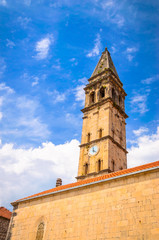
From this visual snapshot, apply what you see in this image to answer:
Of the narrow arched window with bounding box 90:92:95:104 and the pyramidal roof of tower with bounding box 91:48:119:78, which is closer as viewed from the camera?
the narrow arched window with bounding box 90:92:95:104

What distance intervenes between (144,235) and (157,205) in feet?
5.82

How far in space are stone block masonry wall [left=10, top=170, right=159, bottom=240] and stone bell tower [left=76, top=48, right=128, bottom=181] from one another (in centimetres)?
1137

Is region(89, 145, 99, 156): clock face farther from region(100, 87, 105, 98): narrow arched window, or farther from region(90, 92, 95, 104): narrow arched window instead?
region(100, 87, 105, 98): narrow arched window

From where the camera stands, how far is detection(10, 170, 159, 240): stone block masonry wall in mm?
13180

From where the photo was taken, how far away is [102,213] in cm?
1491

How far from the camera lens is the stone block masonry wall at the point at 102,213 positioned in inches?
519

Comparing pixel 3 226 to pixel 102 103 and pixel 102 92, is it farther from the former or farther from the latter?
pixel 102 92

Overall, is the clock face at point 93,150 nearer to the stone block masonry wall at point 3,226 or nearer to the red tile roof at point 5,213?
the red tile roof at point 5,213

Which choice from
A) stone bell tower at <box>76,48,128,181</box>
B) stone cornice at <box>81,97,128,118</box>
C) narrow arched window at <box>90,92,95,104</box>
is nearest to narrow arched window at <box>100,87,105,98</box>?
stone bell tower at <box>76,48,128,181</box>

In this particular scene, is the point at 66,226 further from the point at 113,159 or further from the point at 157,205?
the point at 113,159

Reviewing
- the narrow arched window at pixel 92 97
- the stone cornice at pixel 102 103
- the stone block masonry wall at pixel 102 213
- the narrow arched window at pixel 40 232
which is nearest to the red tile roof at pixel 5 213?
the stone block masonry wall at pixel 102 213

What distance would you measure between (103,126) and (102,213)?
18220 millimetres

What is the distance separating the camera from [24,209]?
1997 centimetres

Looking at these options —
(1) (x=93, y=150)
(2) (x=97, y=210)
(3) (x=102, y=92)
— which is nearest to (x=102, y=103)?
(3) (x=102, y=92)
